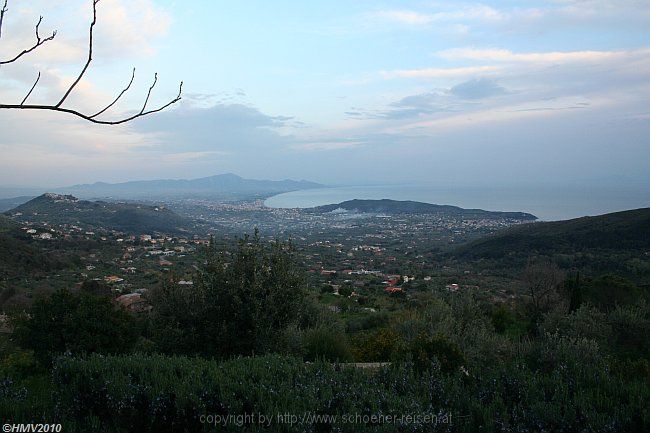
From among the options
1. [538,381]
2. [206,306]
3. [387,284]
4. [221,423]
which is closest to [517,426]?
→ [538,381]

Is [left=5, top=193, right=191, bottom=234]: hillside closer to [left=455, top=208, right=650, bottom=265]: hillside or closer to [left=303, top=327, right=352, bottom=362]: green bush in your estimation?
[left=455, top=208, right=650, bottom=265]: hillside

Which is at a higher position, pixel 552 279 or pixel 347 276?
pixel 552 279

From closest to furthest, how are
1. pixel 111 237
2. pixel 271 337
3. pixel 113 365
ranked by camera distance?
pixel 113 365 < pixel 271 337 < pixel 111 237

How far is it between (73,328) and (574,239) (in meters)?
41.4

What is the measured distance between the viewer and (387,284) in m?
30.5

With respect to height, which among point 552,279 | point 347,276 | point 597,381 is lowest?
point 347,276

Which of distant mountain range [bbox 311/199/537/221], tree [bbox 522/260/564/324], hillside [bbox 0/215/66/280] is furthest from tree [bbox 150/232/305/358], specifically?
distant mountain range [bbox 311/199/537/221]

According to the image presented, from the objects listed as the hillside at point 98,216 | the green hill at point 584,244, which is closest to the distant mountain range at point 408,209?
the green hill at point 584,244

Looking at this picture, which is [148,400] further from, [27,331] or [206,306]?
[27,331]

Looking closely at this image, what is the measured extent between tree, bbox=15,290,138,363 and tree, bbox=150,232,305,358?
4.22 ft

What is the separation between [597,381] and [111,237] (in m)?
48.2

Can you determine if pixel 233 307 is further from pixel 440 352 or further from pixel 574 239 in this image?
pixel 574 239

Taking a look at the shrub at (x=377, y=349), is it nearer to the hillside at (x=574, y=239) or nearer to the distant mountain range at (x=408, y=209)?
the hillside at (x=574, y=239)

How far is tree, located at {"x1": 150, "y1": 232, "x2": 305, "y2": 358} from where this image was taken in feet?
22.2
